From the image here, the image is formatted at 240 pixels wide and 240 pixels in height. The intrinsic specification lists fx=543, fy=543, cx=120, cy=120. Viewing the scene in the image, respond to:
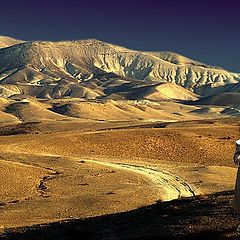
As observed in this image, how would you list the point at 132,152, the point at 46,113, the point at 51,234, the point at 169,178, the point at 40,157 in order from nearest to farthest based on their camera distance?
the point at 51,234 → the point at 169,178 → the point at 40,157 → the point at 132,152 → the point at 46,113

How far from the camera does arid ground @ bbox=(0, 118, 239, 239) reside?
2345 cm

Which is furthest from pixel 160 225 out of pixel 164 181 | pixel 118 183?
pixel 164 181

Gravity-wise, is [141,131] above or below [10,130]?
above

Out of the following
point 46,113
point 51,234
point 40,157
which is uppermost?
point 51,234

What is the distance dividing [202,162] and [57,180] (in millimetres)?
21576

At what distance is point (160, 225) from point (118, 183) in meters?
23.2

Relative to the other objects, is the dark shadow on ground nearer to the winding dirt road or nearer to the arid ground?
the arid ground

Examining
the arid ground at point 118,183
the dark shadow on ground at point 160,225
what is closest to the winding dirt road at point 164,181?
the arid ground at point 118,183

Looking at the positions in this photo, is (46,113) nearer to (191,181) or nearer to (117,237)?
(191,181)

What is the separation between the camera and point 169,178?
47.5 m

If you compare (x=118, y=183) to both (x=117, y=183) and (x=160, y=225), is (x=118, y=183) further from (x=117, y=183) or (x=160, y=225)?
(x=160, y=225)

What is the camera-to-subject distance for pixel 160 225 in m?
21.9

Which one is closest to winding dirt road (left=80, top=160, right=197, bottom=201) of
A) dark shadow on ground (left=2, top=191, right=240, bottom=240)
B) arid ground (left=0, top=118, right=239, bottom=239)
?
arid ground (left=0, top=118, right=239, bottom=239)

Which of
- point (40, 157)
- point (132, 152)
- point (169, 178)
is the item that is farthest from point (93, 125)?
point (169, 178)
